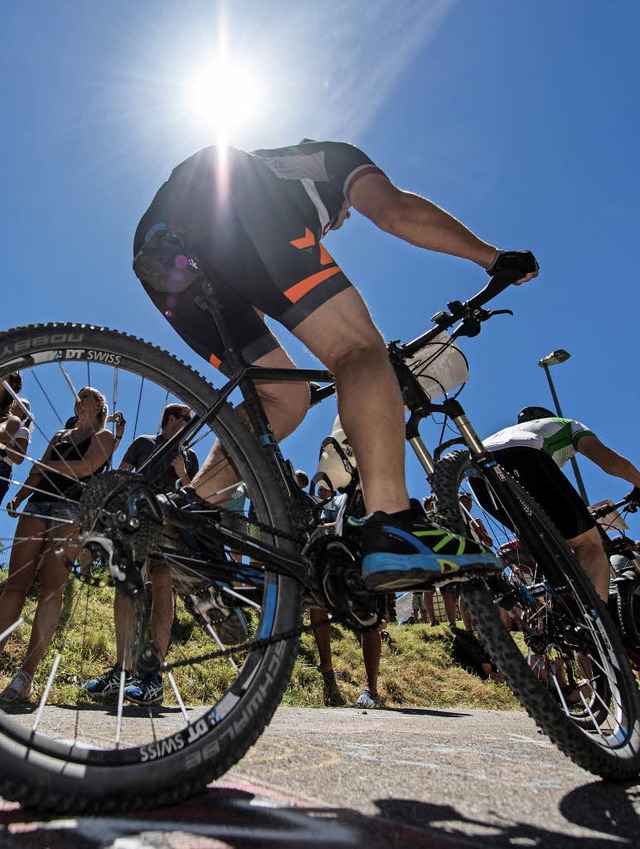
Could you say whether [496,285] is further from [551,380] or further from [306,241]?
[551,380]

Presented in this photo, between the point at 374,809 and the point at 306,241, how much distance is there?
167 centimetres

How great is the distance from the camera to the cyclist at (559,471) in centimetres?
447

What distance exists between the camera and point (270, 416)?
2482mm

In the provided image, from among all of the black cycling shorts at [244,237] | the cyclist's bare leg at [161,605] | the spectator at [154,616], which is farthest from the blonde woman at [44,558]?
the black cycling shorts at [244,237]

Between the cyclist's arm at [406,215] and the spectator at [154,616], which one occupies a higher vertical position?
the cyclist's arm at [406,215]

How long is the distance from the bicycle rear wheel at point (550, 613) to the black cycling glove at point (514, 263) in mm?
871

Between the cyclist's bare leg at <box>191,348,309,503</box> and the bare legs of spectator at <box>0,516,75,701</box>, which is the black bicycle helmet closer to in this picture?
the cyclist's bare leg at <box>191,348,309,503</box>

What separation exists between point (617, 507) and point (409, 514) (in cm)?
473

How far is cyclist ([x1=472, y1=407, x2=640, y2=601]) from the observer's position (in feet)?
14.7

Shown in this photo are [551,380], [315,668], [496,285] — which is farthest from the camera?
[551,380]

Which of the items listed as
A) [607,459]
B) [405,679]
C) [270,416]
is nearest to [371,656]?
[405,679]

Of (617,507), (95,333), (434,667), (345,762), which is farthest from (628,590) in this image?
(95,333)

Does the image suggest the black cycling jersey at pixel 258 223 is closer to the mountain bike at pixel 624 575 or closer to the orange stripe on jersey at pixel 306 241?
the orange stripe on jersey at pixel 306 241

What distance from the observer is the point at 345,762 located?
189 cm
